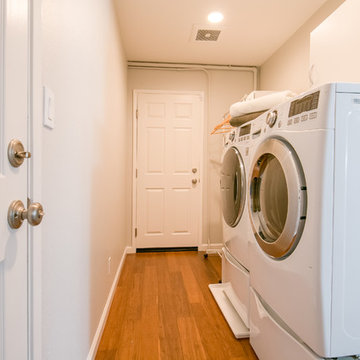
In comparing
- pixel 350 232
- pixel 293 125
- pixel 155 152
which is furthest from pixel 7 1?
pixel 155 152

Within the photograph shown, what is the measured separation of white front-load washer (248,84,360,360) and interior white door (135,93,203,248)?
2.17m

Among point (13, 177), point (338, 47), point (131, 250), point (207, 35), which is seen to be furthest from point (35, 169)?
point (131, 250)

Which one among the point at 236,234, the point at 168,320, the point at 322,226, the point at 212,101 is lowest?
the point at 168,320

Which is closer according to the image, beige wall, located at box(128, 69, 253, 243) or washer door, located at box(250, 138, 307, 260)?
washer door, located at box(250, 138, 307, 260)

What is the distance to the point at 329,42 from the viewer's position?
143 centimetres

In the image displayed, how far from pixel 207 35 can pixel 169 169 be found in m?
1.54

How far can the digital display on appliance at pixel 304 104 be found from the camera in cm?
88

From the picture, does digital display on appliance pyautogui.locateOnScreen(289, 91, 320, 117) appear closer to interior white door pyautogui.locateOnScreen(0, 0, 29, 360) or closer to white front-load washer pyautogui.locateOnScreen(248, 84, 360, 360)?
white front-load washer pyautogui.locateOnScreen(248, 84, 360, 360)

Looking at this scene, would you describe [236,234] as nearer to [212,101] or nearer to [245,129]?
[245,129]

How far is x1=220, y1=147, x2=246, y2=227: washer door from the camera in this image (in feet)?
5.19

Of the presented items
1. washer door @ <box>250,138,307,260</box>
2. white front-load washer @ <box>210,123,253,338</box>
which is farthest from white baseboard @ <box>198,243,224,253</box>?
washer door @ <box>250,138,307,260</box>

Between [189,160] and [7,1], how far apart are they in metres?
2.71

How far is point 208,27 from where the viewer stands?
90.3 inches

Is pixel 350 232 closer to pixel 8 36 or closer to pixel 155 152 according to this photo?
pixel 8 36
